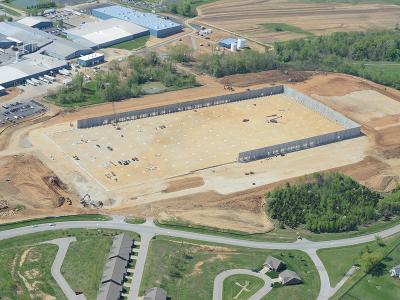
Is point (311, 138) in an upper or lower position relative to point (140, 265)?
upper

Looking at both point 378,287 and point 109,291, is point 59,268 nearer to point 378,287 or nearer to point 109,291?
point 109,291

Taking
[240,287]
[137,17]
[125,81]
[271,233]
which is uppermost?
[137,17]

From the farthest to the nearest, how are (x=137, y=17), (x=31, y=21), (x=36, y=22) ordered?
(x=137, y=17), (x=31, y=21), (x=36, y=22)

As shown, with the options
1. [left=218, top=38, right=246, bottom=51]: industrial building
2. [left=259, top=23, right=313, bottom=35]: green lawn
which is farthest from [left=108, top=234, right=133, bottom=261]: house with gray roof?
[left=259, top=23, right=313, bottom=35]: green lawn

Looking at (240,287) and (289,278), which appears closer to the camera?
(240,287)

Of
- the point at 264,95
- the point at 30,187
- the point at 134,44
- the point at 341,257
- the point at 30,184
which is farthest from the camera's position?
the point at 134,44

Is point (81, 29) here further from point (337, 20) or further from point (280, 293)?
point (280, 293)

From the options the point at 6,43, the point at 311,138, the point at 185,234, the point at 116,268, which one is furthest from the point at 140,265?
the point at 6,43
